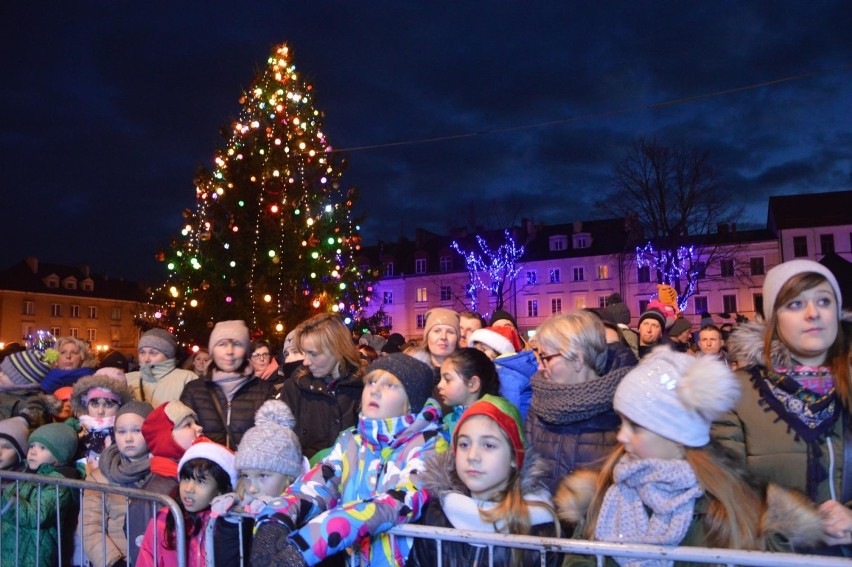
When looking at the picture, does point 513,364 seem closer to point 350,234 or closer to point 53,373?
point 53,373

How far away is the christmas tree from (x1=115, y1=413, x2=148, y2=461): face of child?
8177 millimetres

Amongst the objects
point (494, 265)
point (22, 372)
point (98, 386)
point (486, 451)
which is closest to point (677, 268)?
point (494, 265)

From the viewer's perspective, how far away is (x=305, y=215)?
13.8m

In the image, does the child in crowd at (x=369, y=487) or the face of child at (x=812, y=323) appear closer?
the child in crowd at (x=369, y=487)

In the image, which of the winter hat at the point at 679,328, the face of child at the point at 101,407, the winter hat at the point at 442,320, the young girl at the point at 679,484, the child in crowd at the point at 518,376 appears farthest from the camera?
the winter hat at the point at 679,328

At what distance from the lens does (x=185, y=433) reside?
4621 millimetres

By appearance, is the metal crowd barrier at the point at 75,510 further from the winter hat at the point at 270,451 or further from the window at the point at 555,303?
the window at the point at 555,303

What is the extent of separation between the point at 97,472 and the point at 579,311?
154 inches

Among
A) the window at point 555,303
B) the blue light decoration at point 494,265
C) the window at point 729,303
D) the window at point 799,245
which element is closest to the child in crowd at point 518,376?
the blue light decoration at point 494,265

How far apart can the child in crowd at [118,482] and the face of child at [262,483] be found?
3.51ft

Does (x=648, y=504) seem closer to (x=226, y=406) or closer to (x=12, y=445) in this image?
(x=226, y=406)

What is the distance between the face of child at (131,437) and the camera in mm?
4816

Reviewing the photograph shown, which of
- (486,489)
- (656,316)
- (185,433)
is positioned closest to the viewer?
(486,489)

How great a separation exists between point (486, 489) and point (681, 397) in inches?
40.0
